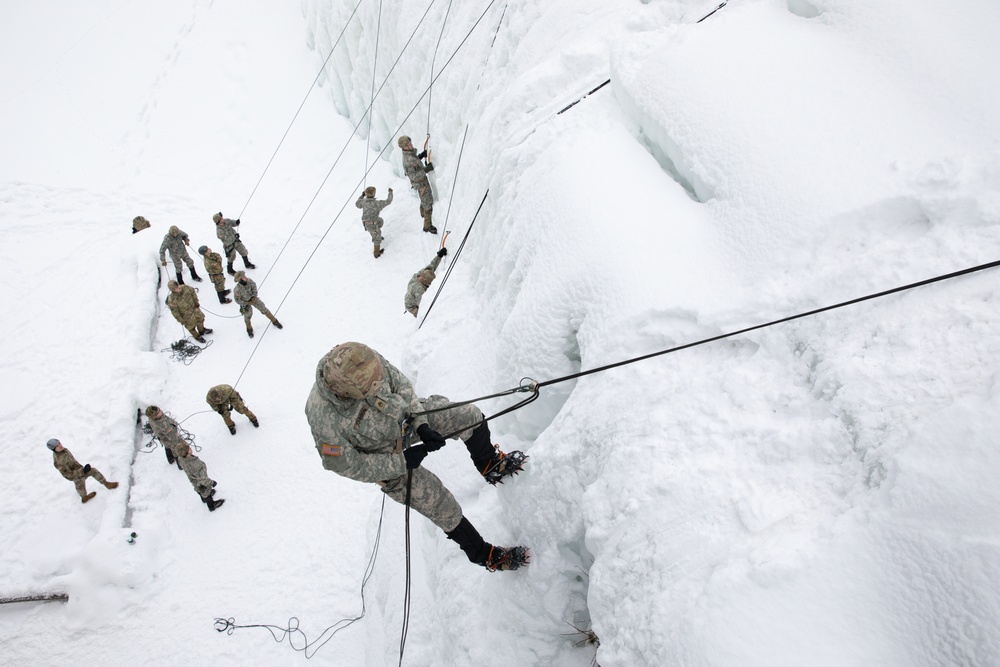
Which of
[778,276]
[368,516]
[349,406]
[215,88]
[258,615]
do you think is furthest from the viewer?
[215,88]

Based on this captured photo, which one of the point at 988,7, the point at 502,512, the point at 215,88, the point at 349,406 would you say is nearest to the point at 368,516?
the point at 502,512

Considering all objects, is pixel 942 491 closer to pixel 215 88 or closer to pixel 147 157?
pixel 147 157

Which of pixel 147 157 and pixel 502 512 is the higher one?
pixel 147 157

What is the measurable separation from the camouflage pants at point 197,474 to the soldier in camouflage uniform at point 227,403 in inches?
31.3

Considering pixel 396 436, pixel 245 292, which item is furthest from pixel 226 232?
pixel 396 436

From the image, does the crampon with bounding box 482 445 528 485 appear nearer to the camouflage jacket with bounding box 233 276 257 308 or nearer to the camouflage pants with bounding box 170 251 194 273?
the camouflage jacket with bounding box 233 276 257 308

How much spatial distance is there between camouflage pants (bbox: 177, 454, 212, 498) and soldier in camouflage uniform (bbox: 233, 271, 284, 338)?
9.24 ft

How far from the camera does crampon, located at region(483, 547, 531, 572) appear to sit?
3621 mm

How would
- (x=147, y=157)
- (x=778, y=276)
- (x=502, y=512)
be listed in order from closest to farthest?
(x=778, y=276) → (x=502, y=512) → (x=147, y=157)

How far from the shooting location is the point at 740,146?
11.4 feet

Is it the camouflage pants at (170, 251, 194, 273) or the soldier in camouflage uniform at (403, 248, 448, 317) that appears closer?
the soldier in camouflage uniform at (403, 248, 448, 317)

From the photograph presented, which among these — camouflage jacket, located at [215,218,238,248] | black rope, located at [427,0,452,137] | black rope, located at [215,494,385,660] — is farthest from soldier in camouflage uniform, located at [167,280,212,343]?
black rope, located at [215,494,385,660]

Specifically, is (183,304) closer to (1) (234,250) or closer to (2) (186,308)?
(2) (186,308)

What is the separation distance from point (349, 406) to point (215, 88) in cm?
1405
